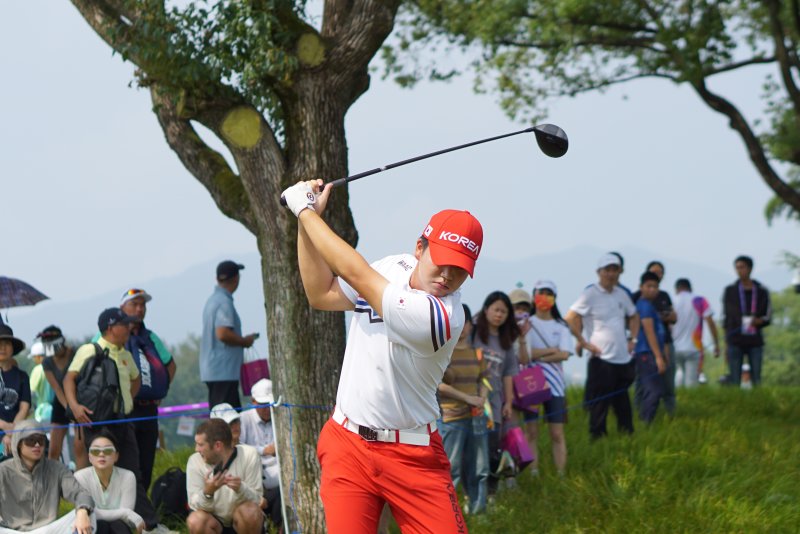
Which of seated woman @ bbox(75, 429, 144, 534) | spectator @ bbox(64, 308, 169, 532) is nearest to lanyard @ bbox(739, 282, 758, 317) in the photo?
spectator @ bbox(64, 308, 169, 532)

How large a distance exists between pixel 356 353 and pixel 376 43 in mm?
3746

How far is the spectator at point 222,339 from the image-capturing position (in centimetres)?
988

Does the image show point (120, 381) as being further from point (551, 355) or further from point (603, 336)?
point (603, 336)

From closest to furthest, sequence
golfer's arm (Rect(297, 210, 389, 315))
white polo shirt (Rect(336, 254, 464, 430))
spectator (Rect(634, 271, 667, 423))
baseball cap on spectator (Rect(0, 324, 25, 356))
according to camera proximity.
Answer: golfer's arm (Rect(297, 210, 389, 315)), white polo shirt (Rect(336, 254, 464, 430)), baseball cap on spectator (Rect(0, 324, 25, 356)), spectator (Rect(634, 271, 667, 423))

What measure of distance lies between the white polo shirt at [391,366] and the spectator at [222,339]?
5.16m

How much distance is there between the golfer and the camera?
14.8 ft

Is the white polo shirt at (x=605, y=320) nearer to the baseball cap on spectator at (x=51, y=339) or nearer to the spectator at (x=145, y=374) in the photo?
the spectator at (x=145, y=374)

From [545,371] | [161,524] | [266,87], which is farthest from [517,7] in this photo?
[161,524]

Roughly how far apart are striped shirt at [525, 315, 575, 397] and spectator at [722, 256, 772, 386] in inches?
209

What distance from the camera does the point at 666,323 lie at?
42.1 feet

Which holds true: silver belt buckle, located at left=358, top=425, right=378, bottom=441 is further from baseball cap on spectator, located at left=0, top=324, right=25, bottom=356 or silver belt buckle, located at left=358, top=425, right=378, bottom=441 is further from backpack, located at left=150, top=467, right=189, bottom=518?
baseball cap on spectator, located at left=0, top=324, right=25, bottom=356

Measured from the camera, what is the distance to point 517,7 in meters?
15.6

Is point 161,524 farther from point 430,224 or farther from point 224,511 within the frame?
point 430,224

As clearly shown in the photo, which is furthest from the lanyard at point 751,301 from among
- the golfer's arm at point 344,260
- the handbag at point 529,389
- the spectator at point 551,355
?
the golfer's arm at point 344,260
